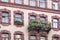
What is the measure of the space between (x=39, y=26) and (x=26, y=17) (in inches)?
102

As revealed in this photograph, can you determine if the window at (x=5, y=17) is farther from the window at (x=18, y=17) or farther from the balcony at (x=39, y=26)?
the balcony at (x=39, y=26)

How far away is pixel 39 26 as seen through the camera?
4244cm

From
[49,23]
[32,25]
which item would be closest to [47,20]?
[49,23]

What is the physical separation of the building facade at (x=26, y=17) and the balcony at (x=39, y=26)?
0.62 metres

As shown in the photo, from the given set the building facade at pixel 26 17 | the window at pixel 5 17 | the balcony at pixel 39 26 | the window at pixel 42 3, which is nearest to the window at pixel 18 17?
the building facade at pixel 26 17

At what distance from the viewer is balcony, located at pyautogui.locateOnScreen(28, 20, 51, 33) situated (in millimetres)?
42281

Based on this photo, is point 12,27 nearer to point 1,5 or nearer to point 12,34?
point 12,34

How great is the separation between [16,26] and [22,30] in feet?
3.77

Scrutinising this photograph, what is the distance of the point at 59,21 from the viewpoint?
1809 inches

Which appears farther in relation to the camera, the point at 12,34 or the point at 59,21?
the point at 59,21

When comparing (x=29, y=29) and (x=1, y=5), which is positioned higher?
(x=1, y=5)

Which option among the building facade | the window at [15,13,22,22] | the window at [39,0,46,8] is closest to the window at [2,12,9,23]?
the building facade

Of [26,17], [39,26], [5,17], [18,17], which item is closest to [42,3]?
[26,17]

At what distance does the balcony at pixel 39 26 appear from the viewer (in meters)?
42.3
